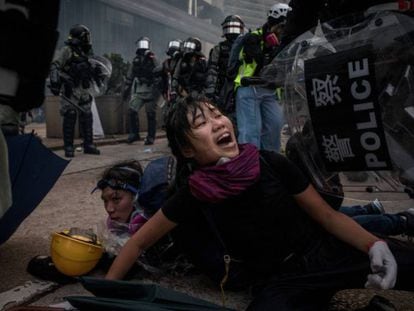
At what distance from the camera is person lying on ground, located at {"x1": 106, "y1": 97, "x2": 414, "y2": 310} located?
1.60 metres

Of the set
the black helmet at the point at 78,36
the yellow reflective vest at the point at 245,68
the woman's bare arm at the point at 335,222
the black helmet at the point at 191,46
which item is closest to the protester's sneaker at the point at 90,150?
the black helmet at the point at 78,36

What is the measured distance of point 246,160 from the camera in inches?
64.5

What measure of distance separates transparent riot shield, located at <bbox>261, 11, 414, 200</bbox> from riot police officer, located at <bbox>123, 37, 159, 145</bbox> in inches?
269

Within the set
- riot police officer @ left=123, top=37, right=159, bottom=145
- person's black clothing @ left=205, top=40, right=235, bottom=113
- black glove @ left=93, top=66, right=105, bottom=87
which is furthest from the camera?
riot police officer @ left=123, top=37, right=159, bottom=145

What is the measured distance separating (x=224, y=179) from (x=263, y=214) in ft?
0.73

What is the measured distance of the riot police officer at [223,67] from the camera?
4.91 meters

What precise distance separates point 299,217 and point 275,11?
10.9 feet

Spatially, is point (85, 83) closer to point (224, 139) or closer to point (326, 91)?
point (224, 139)

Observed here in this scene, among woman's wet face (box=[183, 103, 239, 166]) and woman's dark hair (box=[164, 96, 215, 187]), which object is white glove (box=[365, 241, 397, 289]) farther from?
woman's dark hair (box=[164, 96, 215, 187])

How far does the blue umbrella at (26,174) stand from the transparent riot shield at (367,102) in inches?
52.6

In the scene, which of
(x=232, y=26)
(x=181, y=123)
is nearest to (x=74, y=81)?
(x=232, y=26)

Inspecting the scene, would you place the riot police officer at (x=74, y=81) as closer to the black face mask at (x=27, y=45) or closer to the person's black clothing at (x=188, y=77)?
the person's black clothing at (x=188, y=77)

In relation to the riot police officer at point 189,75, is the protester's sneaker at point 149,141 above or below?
below

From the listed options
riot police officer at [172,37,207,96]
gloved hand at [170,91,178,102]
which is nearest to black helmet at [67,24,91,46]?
riot police officer at [172,37,207,96]
